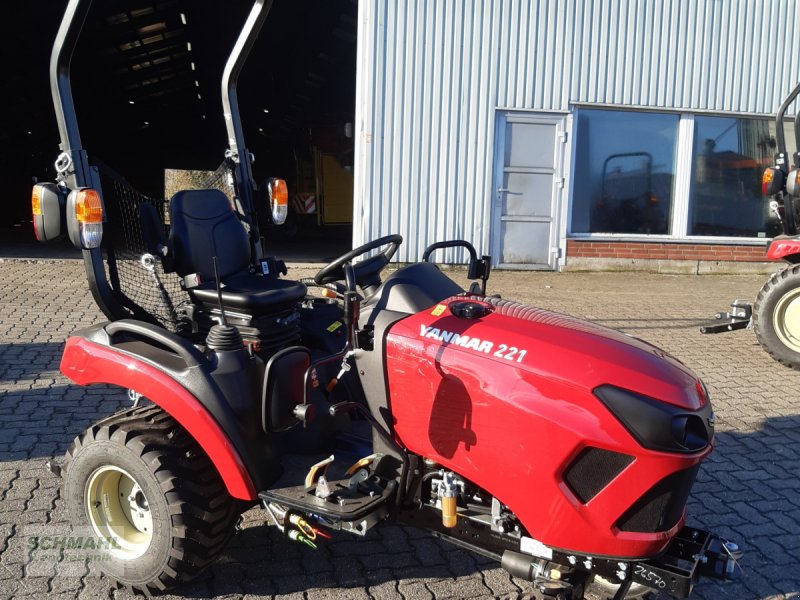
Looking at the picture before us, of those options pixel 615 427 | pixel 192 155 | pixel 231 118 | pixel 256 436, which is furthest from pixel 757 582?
pixel 192 155

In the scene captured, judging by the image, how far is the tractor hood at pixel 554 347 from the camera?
7.32 ft

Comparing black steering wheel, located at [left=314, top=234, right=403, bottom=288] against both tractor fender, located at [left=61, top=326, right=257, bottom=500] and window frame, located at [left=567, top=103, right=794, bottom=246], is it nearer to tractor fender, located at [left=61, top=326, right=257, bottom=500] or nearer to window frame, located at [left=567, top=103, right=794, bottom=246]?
tractor fender, located at [left=61, top=326, right=257, bottom=500]

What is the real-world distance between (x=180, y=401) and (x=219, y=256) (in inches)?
41.4

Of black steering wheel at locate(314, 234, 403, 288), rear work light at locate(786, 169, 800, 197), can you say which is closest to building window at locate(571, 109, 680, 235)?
rear work light at locate(786, 169, 800, 197)

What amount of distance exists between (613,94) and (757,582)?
876cm

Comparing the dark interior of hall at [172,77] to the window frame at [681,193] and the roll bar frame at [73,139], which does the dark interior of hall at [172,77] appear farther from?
the roll bar frame at [73,139]

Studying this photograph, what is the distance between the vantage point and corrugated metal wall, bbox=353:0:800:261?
10023 mm

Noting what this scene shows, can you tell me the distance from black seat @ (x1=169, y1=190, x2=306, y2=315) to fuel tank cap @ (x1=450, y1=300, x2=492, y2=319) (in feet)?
2.92

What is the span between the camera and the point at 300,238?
55.8 ft

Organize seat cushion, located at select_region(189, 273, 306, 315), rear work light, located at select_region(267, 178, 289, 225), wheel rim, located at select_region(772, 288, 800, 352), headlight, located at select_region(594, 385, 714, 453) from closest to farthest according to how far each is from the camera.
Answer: headlight, located at select_region(594, 385, 714, 453), seat cushion, located at select_region(189, 273, 306, 315), rear work light, located at select_region(267, 178, 289, 225), wheel rim, located at select_region(772, 288, 800, 352)

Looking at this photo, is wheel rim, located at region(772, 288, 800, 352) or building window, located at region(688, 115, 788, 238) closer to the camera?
wheel rim, located at region(772, 288, 800, 352)

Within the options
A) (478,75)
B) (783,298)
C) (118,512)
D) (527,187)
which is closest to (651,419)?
(118,512)

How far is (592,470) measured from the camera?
7.24 feet

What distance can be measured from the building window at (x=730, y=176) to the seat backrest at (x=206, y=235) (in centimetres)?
918
